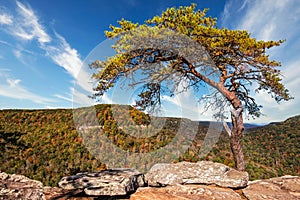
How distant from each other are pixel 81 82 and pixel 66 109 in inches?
627

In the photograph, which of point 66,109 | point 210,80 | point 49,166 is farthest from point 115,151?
point 66,109

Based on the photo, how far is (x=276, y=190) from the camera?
5.31 m

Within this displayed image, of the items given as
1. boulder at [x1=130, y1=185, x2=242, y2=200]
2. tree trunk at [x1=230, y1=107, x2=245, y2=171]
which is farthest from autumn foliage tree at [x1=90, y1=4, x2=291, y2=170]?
boulder at [x1=130, y1=185, x2=242, y2=200]

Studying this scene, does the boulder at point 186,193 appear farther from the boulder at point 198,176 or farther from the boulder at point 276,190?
the boulder at point 276,190

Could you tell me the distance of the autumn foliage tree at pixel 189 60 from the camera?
6.25 metres

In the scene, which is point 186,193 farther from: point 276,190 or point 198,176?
point 276,190

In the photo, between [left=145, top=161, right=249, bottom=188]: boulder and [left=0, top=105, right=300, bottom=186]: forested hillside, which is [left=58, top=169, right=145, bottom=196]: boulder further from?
[left=0, top=105, right=300, bottom=186]: forested hillside

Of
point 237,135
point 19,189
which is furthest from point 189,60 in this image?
point 19,189

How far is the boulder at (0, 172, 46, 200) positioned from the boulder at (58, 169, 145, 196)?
716mm

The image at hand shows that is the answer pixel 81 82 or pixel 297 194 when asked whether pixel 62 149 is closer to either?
pixel 81 82

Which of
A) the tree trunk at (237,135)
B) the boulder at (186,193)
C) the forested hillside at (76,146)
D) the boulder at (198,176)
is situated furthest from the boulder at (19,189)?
the tree trunk at (237,135)

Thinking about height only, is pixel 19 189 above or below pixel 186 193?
above

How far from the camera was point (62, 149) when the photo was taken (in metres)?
13.8

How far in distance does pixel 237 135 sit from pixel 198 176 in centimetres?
245
